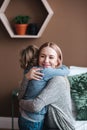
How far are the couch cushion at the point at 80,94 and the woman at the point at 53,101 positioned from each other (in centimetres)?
68

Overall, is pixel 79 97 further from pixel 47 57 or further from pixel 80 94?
pixel 47 57

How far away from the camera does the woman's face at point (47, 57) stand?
1.95 m

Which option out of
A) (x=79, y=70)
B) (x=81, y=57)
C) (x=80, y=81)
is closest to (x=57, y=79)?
(x=80, y=81)

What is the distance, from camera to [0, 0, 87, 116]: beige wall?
324 centimetres

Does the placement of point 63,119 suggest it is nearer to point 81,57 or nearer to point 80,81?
point 80,81

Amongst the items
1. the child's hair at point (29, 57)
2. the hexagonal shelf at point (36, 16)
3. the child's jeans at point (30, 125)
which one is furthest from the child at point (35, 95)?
the hexagonal shelf at point (36, 16)

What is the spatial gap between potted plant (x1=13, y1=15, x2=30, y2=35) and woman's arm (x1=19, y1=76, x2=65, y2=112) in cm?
148

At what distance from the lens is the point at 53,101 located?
1.85 m

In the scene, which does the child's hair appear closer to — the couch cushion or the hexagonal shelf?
the couch cushion

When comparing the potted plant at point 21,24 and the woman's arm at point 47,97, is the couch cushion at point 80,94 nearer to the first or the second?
the woman's arm at point 47,97

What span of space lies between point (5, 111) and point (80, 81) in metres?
1.30

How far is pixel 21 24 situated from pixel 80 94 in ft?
3.62

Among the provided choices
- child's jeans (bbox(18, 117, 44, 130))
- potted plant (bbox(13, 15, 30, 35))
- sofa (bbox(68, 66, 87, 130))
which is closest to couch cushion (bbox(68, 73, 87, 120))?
sofa (bbox(68, 66, 87, 130))

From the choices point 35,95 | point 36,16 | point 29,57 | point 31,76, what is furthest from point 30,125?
point 36,16
